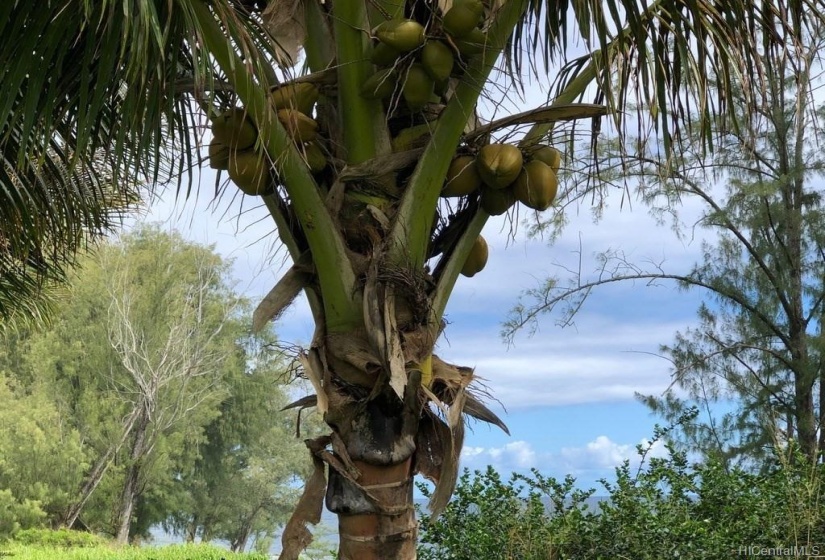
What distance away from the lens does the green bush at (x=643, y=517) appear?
Answer: 17.4 feet

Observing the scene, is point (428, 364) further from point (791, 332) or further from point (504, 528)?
point (791, 332)

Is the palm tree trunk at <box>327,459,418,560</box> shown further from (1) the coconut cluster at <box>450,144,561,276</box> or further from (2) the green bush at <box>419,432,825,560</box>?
(2) the green bush at <box>419,432,825,560</box>

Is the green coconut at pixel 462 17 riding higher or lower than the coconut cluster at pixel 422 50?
higher

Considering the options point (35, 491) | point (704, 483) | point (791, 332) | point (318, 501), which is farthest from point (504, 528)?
point (35, 491)

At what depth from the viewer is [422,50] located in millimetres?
2818

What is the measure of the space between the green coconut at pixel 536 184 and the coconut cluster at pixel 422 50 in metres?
0.43

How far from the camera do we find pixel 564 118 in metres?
3.02

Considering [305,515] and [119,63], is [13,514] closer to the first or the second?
[305,515]

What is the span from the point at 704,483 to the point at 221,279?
22800mm

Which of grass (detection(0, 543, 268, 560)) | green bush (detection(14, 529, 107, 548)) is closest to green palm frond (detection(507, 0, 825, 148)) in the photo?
grass (detection(0, 543, 268, 560))

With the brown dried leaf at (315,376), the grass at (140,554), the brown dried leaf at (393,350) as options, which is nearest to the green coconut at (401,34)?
the brown dried leaf at (393,350)

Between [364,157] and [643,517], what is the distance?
3.63 meters

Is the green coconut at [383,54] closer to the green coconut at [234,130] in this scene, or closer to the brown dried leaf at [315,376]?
the green coconut at [234,130]

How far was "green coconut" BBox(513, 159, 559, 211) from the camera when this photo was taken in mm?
2988
